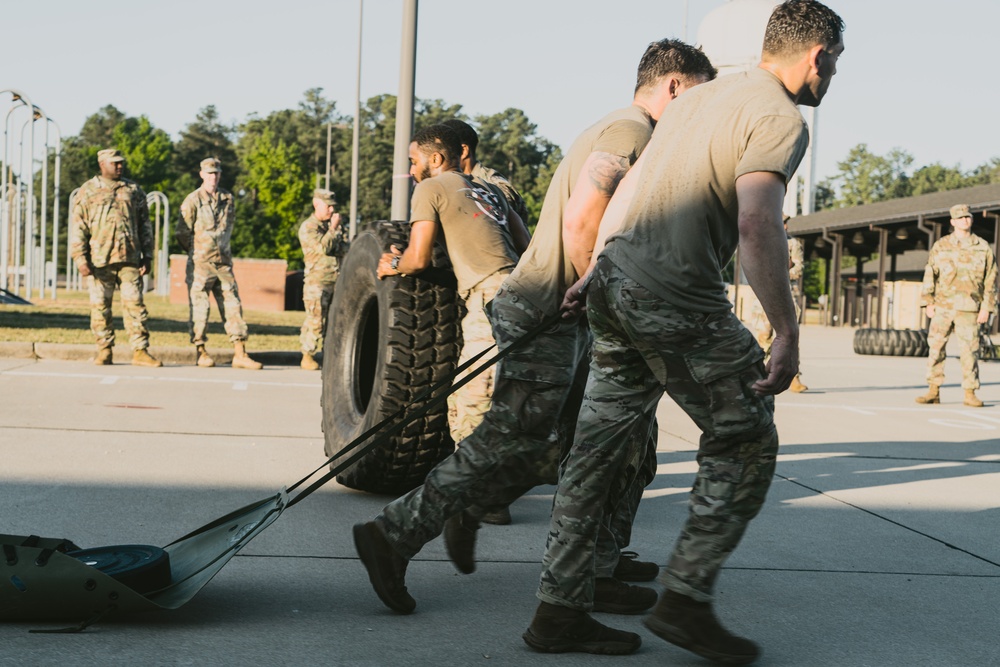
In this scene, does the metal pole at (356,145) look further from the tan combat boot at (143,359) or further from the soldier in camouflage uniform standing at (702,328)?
the soldier in camouflage uniform standing at (702,328)

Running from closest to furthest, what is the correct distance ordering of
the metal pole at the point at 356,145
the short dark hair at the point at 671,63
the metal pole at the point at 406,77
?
the short dark hair at the point at 671,63 → the metal pole at the point at 406,77 → the metal pole at the point at 356,145

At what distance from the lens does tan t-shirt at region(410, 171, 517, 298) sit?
5.12m

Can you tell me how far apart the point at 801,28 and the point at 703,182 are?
0.54 meters

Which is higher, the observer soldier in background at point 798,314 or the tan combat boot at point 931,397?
A: the observer soldier in background at point 798,314

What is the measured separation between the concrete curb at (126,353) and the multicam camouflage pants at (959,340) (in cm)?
731

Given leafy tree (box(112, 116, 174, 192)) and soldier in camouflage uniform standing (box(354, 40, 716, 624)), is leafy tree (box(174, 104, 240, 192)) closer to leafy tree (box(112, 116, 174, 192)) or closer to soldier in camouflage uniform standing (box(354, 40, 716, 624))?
leafy tree (box(112, 116, 174, 192))

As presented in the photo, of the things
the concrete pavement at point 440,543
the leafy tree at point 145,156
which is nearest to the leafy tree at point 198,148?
the leafy tree at point 145,156

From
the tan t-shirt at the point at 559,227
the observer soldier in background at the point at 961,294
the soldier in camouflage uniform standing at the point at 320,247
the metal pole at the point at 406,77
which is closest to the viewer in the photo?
the tan t-shirt at the point at 559,227

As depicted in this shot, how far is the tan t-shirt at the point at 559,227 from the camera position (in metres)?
4.09

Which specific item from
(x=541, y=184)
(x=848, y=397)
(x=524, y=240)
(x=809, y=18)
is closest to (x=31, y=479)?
(x=524, y=240)

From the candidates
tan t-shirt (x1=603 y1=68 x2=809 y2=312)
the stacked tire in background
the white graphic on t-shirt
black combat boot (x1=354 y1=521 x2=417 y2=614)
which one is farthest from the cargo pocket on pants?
the stacked tire in background

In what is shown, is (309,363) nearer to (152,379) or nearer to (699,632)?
(152,379)

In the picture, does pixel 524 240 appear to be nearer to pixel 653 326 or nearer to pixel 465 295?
pixel 465 295

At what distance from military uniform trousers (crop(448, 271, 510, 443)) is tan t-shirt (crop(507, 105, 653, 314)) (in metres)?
0.92
